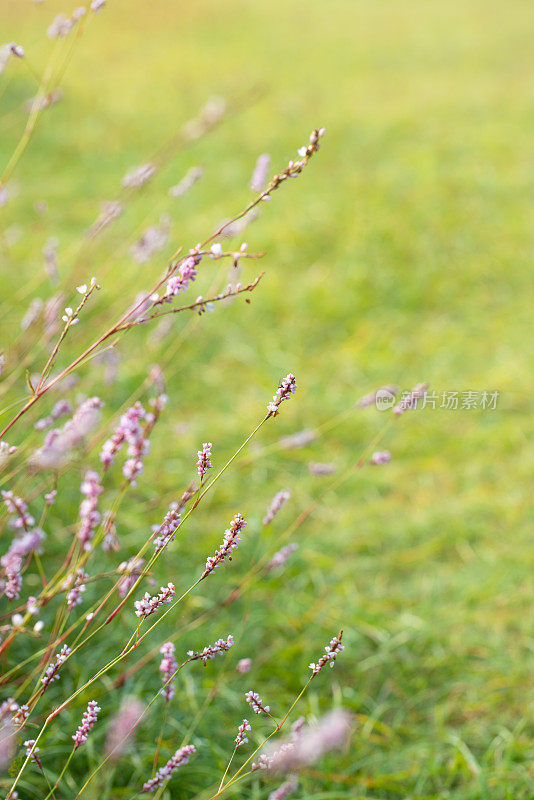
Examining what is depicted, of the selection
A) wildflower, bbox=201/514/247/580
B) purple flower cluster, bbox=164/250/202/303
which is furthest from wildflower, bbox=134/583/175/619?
purple flower cluster, bbox=164/250/202/303

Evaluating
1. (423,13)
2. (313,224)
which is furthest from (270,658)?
(423,13)

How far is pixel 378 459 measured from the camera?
6.53ft

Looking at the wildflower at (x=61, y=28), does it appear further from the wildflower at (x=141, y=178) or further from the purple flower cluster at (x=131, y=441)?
the purple flower cluster at (x=131, y=441)

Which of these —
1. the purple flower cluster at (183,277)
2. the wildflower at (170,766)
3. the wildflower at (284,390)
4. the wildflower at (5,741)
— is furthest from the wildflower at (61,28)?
the wildflower at (170,766)

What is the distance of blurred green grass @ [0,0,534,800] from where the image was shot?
2.48m

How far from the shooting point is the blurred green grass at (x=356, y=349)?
2.48 metres

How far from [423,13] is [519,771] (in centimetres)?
1263

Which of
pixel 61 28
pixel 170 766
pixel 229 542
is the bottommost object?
pixel 170 766

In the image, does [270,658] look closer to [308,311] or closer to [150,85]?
[308,311]

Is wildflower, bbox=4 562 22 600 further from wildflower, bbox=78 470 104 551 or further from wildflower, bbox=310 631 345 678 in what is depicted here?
wildflower, bbox=310 631 345 678

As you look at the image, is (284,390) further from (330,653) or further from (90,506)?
(330,653)

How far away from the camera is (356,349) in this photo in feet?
14.5

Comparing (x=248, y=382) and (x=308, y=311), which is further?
(x=308, y=311)

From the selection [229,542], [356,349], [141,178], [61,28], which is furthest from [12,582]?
[356,349]
